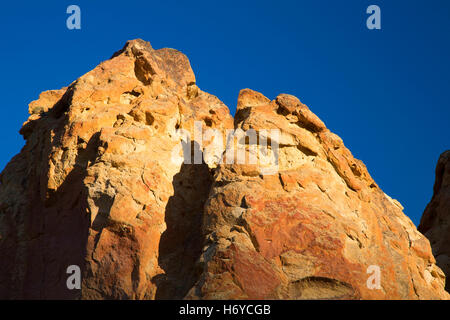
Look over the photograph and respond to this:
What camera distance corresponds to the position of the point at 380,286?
11008 mm

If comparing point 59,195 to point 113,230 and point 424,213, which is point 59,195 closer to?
point 113,230

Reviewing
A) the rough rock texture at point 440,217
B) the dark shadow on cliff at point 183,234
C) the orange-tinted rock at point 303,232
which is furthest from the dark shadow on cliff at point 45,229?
the rough rock texture at point 440,217

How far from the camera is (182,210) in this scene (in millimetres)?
13156

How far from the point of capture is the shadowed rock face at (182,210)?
427 inches

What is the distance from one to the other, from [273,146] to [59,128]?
6077mm

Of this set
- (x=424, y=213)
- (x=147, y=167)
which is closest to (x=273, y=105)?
(x=147, y=167)

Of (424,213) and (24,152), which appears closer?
(24,152)

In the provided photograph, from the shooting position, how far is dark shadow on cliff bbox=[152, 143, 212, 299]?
38.1 feet

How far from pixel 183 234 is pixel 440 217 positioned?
13025 millimetres

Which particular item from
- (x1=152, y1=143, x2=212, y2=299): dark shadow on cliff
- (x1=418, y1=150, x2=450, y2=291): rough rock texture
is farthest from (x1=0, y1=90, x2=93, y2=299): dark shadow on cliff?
(x1=418, y1=150, x2=450, y2=291): rough rock texture
